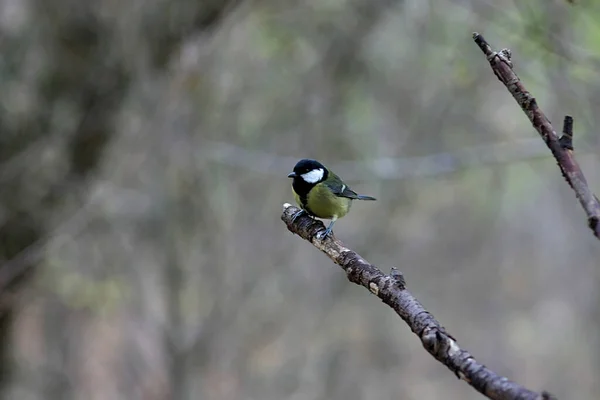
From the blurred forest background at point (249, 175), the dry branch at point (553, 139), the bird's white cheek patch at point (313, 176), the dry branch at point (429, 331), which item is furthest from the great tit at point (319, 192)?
the dry branch at point (553, 139)

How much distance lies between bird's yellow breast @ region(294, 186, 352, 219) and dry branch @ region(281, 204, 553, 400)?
3.68 ft

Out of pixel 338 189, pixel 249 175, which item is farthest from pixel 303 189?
pixel 249 175

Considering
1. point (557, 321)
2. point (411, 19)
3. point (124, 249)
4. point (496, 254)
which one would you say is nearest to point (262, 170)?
point (411, 19)

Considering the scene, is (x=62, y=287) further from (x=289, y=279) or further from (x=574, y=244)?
(x=574, y=244)

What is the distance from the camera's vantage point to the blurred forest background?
3434mm

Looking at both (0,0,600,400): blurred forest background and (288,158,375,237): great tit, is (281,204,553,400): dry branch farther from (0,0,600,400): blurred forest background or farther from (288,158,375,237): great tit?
(0,0,600,400): blurred forest background

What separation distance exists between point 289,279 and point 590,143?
2958 millimetres

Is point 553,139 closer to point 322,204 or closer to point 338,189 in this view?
point 322,204

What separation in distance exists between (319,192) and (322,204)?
0.18 ft

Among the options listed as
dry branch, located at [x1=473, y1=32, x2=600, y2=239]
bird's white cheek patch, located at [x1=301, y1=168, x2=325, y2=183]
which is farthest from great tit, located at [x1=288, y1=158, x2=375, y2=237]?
dry branch, located at [x1=473, y1=32, x2=600, y2=239]

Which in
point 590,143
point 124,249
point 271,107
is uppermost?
point 271,107

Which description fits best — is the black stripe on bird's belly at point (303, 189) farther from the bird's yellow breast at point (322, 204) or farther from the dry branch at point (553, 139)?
the dry branch at point (553, 139)

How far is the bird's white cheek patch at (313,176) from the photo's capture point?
2.66 metres

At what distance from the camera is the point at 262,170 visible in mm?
4500
